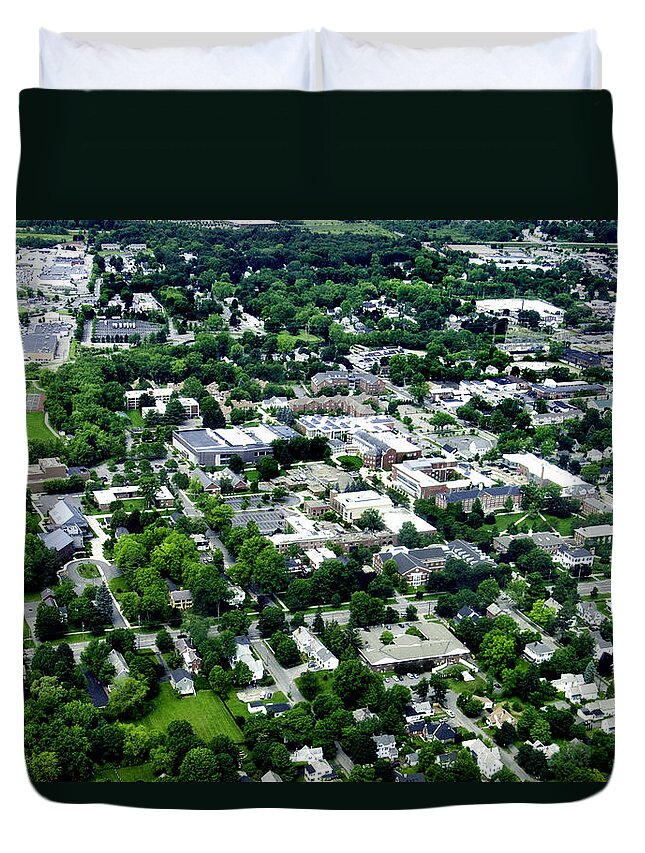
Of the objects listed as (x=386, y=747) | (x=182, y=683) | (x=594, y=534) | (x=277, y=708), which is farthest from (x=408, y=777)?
(x=594, y=534)

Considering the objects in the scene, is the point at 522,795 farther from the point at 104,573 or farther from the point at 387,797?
the point at 104,573

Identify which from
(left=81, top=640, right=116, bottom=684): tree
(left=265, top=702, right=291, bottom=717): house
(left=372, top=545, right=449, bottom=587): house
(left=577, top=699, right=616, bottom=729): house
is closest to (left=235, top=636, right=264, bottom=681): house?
(left=265, top=702, right=291, bottom=717): house

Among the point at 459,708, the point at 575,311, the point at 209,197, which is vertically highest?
the point at 209,197

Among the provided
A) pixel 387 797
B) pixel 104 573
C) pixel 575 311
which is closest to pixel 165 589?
pixel 104 573

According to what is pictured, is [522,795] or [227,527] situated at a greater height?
[227,527]

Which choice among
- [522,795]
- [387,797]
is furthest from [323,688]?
[522,795]
